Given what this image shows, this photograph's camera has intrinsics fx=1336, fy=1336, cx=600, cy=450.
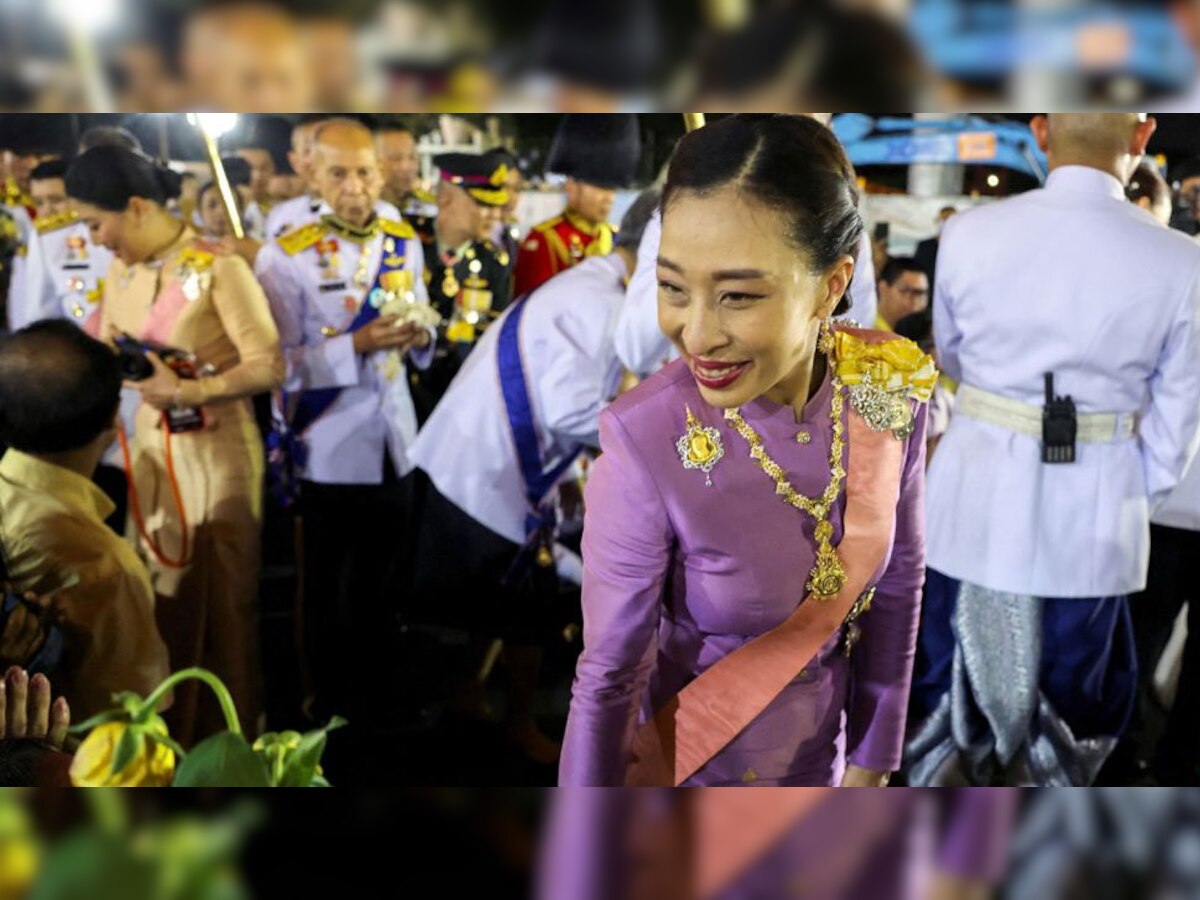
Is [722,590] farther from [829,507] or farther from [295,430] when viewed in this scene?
[295,430]

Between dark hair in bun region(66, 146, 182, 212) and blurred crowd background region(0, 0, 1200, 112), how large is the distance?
146mm

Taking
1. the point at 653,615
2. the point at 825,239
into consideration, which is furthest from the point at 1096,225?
the point at 653,615

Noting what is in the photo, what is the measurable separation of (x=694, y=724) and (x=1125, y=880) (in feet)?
1.78

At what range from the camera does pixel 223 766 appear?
1888mm

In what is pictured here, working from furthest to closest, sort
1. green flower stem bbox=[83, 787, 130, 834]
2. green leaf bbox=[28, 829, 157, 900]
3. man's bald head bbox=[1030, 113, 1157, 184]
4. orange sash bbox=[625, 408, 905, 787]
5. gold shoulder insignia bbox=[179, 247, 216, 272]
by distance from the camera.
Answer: gold shoulder insignia bbox=[179, 247, 216, 272] → man's bald head bbox=[1030, 113, 1157, 184] → orange sash bbox=[625, 408, 905, 787] → green flower stem bbox=[83, 787, 130, 834] → green leaf bbox=[28, 829, 157, 900]

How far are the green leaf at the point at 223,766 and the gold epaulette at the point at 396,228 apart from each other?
0.78 meters

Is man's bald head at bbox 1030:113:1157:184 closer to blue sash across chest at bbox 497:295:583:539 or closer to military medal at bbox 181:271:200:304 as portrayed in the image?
blue sash across chest at bbox 497:295:583:539

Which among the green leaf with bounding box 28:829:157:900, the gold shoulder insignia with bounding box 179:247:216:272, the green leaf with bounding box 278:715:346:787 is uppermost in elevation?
the gold shoulder insignia with bounding box 179:247:216:272

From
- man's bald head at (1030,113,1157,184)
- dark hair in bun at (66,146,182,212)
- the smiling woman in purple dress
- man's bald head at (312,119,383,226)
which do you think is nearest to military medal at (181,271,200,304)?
dark hair in bun at (66,146,182,212)

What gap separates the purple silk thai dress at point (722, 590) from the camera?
5.40 ft

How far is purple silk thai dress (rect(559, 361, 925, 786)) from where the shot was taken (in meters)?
1.65

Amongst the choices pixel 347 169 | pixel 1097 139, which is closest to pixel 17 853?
pixel 347 169

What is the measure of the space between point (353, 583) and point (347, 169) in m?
0.64

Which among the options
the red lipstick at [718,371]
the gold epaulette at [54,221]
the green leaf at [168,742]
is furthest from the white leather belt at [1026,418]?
the gold epaulette at [54,221]
